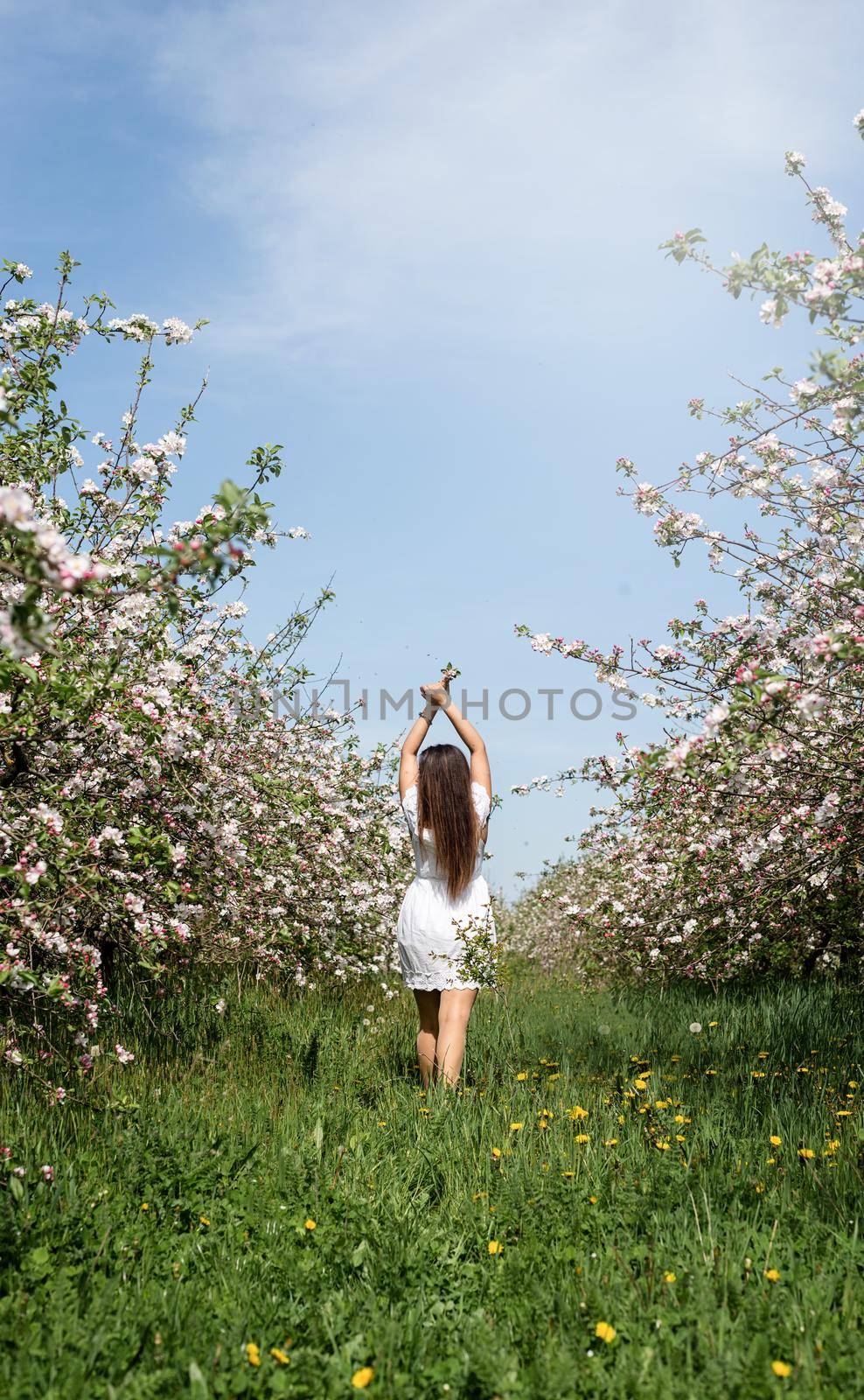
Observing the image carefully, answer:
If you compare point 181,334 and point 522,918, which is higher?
point 181,334

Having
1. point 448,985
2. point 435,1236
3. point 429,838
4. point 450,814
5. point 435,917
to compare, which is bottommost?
point 435,1236

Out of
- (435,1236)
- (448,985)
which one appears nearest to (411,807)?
(448,985)

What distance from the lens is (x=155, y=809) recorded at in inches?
217

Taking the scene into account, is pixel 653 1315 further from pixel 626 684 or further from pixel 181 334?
pixel 181 334

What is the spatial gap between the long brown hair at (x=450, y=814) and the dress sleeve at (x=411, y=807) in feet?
0.18

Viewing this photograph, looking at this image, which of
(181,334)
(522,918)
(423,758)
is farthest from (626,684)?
(522,918)

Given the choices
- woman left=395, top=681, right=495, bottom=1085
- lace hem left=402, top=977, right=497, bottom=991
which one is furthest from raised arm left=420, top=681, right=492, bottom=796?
lace hem left=402, top=977, right=497, bottom=991

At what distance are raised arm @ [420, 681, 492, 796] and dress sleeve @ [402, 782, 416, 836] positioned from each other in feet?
1.15

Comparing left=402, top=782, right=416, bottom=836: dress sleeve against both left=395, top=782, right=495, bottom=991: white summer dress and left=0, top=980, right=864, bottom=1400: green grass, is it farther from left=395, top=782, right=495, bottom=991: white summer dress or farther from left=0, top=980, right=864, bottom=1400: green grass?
left=0, top=980, right=864, bottom=1400: green grass

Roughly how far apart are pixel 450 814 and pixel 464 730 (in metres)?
0.60

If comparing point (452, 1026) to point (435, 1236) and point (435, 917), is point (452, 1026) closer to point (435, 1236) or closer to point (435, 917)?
point (435, 917)

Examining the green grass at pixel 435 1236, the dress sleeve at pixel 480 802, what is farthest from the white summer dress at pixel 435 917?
the green grass at pixel 435 1236

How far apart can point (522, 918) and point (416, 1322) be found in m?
13.4

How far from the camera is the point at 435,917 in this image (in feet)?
17.0
